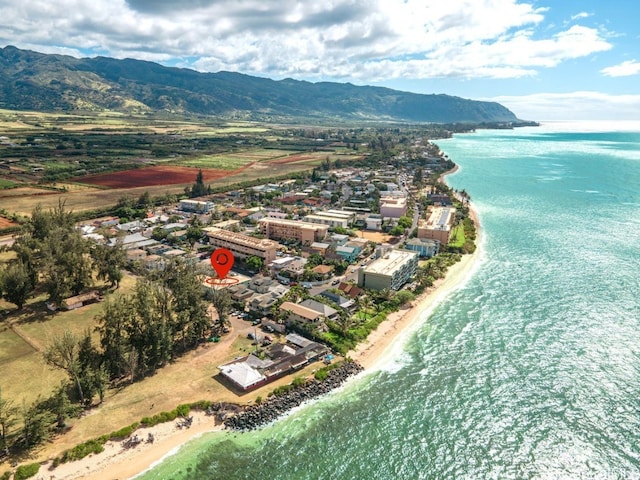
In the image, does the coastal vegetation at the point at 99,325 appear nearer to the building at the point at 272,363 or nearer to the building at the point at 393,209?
the building at the point at 272,363

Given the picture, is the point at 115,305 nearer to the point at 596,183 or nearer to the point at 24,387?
the point at 24,387

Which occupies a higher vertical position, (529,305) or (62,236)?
(62,236)

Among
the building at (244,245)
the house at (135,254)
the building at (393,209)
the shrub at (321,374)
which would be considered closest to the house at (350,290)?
the building at (244,245)

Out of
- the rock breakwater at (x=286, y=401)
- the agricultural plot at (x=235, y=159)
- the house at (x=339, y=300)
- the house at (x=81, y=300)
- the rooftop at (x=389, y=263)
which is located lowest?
the rock breakwater at (x=286, y=401)

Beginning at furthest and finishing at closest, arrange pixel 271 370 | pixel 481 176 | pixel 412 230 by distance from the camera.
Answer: pixel 481 176
pixel 412 230
pixel 271 370

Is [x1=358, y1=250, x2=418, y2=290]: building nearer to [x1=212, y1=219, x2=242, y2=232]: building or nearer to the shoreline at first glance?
the shoreline

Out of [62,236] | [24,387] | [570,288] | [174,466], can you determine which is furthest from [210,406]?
[570,288]

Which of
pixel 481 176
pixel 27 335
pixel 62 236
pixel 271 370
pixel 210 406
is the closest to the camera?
pixel 210 406
